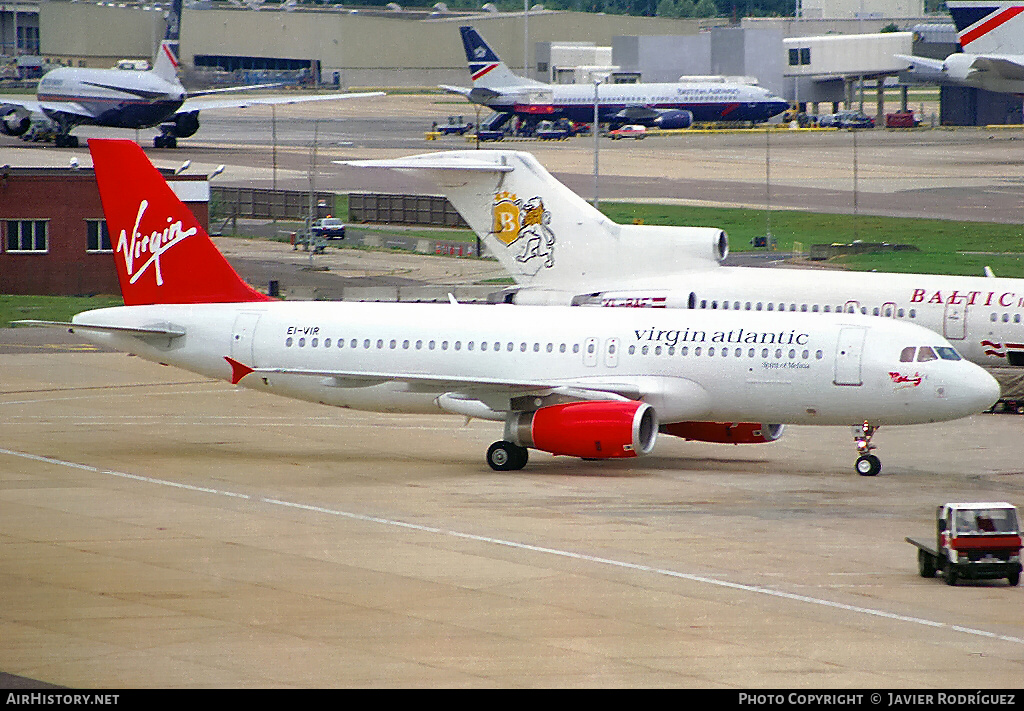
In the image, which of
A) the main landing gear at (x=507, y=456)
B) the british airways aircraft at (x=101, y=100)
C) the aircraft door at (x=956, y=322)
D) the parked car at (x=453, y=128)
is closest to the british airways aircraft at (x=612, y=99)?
the parked car at (x=453, y=128)

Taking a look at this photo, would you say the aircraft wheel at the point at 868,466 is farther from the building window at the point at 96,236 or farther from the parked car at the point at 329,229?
the parked car at the point at 329,229

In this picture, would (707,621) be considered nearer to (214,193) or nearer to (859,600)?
(859,600)

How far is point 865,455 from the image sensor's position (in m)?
38.5

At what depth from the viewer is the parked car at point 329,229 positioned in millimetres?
92062

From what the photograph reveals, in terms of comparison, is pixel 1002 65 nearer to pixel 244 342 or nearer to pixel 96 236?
pixel 96 236

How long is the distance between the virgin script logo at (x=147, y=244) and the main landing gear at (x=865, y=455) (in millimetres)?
18276

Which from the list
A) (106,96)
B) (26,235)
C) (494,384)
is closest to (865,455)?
(494,384)

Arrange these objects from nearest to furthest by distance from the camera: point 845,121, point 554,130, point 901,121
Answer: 1. point 554,130
2. point 901,121
3. point 845,121

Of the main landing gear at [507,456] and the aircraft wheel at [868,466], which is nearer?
the aircraft wheel at [868,466]

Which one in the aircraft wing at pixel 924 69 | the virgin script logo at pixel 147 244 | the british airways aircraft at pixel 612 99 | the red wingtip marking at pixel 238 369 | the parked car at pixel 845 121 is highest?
the aircraft wing at pixel 924 69

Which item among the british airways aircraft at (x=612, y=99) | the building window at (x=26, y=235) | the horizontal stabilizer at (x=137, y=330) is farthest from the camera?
the british airways aircraft at (x=612, y=99)

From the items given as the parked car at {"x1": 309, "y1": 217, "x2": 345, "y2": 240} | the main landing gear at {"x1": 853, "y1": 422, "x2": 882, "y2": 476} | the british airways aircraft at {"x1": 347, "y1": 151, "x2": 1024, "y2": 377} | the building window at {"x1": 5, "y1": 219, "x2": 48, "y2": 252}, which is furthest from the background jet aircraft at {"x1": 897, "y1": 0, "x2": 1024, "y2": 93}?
the main landing gear at {"x1": 853, "y1": 422, "x2": 882, "y2": 476}

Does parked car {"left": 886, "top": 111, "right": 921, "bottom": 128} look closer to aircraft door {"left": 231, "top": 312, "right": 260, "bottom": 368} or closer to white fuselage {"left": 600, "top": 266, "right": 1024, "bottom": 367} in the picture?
white fuselage {"left": 600, "top": 266, "right": 1024, "bottom": 367}

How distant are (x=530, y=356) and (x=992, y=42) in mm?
64951
